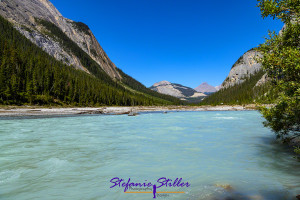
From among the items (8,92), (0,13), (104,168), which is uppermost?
(0,13)

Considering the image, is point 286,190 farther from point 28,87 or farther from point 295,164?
point 28,87

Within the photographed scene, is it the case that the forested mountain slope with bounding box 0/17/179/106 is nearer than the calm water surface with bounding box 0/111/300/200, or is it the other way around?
the calm water surface with bounding box 0/111/300/200

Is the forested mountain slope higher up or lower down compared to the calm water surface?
higher up

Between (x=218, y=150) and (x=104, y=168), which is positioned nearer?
(x=104, y=168)

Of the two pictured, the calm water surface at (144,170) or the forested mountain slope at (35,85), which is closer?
the calm water surface at (144,170)

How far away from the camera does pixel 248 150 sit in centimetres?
1383

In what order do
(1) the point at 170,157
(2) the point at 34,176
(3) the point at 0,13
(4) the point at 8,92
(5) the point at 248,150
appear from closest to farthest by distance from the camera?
(2) the point at 34,176 < (1) the point at 170,157 < (5) the point at 248,150 < (4) the point at 8,92 < (3) the point at 0,13

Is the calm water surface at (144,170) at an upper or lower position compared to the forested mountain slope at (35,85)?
lower

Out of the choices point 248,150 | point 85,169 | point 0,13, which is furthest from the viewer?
point 0,13

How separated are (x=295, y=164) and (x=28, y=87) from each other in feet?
270

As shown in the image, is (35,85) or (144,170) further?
(35,85)

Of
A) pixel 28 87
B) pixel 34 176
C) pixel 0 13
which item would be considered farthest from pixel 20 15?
pixel 34 176

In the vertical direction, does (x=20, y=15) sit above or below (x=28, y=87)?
above

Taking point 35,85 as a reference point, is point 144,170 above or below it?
below
